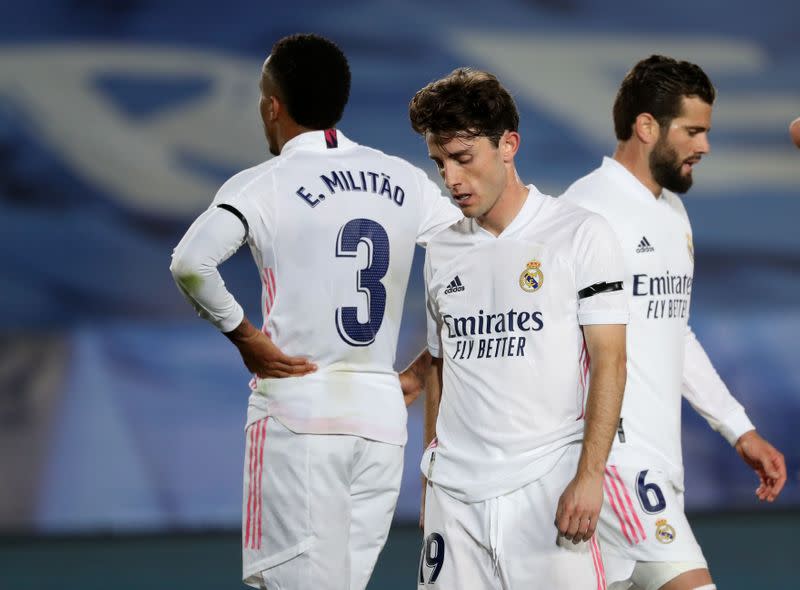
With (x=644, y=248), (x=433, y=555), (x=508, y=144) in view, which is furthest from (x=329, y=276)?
(x=644, y=248)

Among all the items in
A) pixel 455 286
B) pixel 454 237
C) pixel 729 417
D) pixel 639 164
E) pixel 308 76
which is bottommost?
pixel 729 417

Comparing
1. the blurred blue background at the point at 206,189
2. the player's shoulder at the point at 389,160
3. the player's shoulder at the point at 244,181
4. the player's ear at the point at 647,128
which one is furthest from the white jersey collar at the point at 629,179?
the blurred blue background at the point at 206,189

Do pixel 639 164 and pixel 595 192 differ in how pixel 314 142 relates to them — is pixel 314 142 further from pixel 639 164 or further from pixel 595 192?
pixel 639 164

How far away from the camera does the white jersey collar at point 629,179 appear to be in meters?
A: 3.51

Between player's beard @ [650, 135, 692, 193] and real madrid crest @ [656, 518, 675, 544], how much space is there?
0.91 metres

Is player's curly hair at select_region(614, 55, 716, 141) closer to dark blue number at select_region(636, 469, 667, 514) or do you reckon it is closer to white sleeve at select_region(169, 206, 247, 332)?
dark blue number at select_region(636, 469, 667, 514)

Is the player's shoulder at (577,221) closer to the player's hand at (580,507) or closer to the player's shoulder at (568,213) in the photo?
the player's shoulder at (568,213)

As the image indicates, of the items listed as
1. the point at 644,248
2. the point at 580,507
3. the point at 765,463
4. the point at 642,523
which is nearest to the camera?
the point at 580,507

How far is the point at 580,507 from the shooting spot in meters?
2.54

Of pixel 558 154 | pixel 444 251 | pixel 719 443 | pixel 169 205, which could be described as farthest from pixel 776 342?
pixel 444 251

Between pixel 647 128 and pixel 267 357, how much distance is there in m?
Answer: 1.24

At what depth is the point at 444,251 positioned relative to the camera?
2857 millimetres

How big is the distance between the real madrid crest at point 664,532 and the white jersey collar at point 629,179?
86cm

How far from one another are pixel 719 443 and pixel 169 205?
3559 mm
